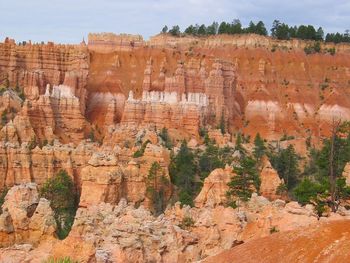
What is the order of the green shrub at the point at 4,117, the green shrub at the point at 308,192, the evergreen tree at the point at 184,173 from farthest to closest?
the green shrub at the point at 4,117 → the evergreen tree at the point at 184,173 → the green shrub at the point at 308,192

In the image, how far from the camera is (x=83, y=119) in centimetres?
7906

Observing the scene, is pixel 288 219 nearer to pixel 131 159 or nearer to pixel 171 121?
pixel 131 159

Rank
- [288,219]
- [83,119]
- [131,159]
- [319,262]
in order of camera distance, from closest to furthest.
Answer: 1. [319,262]
2. [288,219]
3. [131,159]
4. [83,119]

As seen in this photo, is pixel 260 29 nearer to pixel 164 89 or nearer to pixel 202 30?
pixel 202 30

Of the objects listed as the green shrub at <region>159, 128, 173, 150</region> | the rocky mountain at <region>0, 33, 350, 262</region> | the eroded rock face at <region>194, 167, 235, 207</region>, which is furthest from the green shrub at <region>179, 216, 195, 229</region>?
the green shrub at <region>159, 128, 173, 150</region>

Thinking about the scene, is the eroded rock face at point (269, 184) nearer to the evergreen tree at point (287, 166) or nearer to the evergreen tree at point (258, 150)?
the evergreen tree at point (287, 166)

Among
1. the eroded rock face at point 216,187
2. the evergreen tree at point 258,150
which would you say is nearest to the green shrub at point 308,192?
the eroded rock face at point 216,187

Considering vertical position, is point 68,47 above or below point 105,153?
above

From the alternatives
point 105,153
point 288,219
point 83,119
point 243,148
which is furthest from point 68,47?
point 288,219

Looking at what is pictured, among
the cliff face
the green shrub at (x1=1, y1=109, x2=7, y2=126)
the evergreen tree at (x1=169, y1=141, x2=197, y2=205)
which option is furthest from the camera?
the cliff face

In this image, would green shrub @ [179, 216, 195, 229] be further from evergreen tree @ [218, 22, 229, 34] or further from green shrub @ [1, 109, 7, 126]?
evergreen tree @ [218, 22, 229, 34]

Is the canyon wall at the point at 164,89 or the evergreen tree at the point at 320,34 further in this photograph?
the evergreen tree at the point at 320,34

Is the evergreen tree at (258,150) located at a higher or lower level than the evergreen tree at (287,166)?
higher

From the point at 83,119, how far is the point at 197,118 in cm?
1240
